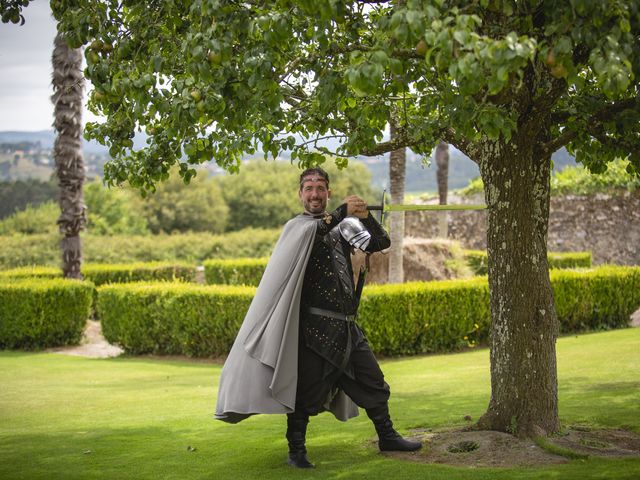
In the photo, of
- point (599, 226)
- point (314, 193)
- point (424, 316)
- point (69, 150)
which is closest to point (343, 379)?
point (314, 193)

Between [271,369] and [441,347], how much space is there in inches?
301

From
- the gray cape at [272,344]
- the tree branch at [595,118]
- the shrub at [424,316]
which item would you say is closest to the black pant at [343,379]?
the gray cape at [272,344]

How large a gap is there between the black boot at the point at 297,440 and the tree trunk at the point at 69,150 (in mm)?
11667

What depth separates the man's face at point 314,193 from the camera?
555 centimetres

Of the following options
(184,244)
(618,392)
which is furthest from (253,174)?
(618,392)

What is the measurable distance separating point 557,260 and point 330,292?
1307cm

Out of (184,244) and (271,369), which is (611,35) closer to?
(271,369)

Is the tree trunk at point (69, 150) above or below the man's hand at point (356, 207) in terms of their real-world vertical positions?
above

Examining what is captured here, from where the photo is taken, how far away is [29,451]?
21.1ft

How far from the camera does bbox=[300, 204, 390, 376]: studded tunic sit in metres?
5.37

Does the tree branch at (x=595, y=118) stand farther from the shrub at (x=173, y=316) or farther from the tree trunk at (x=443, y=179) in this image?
the tree trunk at (x=443, y=179)

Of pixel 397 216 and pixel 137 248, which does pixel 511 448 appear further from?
pixel 137 248

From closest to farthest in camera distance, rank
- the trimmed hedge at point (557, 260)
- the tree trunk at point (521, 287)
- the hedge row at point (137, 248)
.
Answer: the tree trunk at point (521, 287), the trimmed hedge at point (557, 260), the hedge row at point (137, 248)

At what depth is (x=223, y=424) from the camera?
7402 mm
